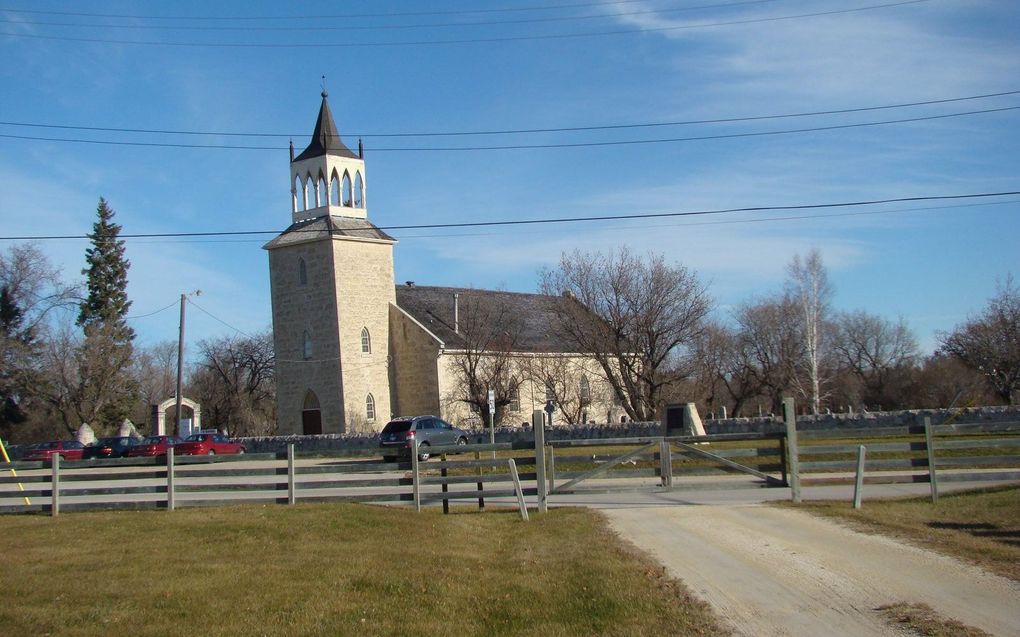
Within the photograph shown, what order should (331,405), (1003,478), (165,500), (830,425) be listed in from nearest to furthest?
(1003,478) → (165,500) → (830,425) → (331,405)

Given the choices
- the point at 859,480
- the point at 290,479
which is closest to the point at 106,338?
the point at 290,479

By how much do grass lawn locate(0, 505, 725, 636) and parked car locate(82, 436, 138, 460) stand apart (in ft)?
106

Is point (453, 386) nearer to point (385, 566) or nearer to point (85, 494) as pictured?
point (85, 494)

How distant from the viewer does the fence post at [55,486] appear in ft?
65.6

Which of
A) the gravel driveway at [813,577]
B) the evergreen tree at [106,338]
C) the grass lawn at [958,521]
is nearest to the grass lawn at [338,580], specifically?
the gravel driveway at [813,577]

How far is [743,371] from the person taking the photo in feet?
231

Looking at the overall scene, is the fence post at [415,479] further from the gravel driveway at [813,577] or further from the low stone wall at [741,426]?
the low stone wall at [741,426]

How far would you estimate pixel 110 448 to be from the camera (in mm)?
47406

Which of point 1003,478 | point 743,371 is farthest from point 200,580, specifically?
point 743,371

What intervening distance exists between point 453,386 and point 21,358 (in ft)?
87.8

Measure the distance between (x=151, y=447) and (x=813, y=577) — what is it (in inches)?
1607

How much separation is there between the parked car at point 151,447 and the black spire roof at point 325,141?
1732 cm

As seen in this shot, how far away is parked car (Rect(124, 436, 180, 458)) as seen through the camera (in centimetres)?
4531

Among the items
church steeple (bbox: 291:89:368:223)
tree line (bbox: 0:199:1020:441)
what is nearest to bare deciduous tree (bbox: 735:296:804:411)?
tree line (bbox: 0:199:1020:441)
